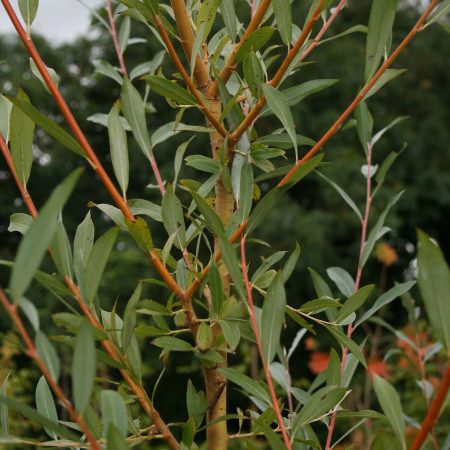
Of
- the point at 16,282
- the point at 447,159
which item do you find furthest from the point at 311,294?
the point at 16,282

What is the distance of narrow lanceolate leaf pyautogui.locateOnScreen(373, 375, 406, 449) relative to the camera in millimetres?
391

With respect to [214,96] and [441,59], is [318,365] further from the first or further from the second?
[441,59]

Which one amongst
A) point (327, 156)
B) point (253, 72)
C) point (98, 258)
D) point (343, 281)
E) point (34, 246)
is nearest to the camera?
point (34, 246)

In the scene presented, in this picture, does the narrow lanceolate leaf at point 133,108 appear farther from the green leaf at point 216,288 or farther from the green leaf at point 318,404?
the green leaf at point 318,404

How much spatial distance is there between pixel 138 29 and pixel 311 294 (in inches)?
98.8

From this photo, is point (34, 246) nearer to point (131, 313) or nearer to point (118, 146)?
point (131, 313)

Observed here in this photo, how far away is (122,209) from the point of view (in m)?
0.49

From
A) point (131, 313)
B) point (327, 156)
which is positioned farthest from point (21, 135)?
point (327, 156)

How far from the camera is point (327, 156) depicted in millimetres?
5648

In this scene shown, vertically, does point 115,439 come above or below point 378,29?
below

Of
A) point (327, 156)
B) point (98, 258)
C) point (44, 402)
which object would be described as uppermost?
point (327, 156)

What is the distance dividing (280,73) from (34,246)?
0.89 ft

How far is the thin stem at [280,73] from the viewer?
0.49 m

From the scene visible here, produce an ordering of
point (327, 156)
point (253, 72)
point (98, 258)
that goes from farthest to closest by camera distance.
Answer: point (327, 156), point (253, 72), point (98, 258)
